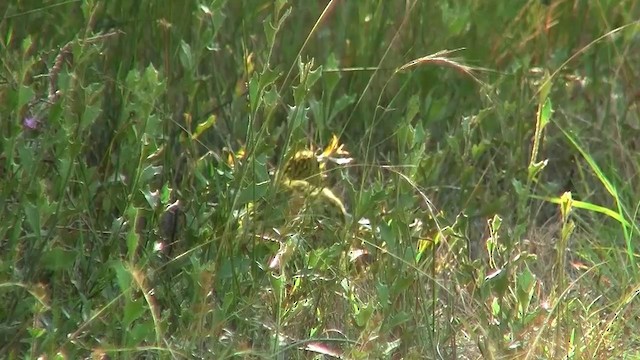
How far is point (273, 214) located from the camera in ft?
7.91

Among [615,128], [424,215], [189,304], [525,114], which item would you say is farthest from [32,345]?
[615,128]

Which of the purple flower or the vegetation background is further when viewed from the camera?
the purple flower

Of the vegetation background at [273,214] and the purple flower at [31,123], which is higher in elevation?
the purple flower at [31,123]

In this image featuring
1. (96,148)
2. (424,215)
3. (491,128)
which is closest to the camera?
(424,215)

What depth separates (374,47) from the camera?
3.38 m

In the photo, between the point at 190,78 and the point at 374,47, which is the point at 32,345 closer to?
the point at 190,78

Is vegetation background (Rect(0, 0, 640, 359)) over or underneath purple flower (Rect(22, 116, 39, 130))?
underneath

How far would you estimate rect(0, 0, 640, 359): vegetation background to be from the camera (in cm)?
223

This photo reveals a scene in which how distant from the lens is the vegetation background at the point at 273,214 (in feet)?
7.31

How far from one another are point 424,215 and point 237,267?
0.47 metres

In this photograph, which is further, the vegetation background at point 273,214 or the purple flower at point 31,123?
the purple flower at point 31,123

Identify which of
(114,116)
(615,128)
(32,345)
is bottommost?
(615,128)

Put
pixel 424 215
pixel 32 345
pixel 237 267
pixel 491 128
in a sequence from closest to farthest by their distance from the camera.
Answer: pixel 32 345 < pixel 237 267 < pixel 424 215 < pixel 491 128

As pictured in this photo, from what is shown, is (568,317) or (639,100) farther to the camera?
(639,100)
